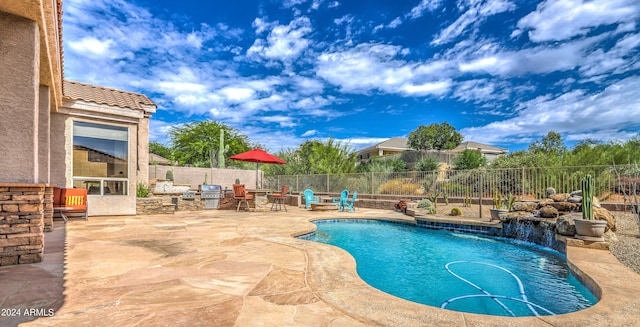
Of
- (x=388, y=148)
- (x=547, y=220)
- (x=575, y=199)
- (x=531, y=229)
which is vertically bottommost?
(x=531, y=229)

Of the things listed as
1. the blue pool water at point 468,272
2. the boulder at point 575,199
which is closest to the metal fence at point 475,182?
the boulder at point 575,199

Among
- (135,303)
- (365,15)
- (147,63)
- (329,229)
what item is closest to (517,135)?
(365,15)

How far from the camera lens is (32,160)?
132 inches

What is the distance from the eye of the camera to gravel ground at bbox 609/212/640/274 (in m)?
3.75

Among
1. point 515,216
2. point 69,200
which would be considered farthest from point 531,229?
point 69,200

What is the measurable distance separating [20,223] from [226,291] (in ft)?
8.64

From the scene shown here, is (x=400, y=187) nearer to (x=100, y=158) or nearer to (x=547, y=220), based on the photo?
(x=547, y=220)

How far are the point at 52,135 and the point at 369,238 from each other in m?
8.26

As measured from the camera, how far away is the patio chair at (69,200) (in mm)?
6652

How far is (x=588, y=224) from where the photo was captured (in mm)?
4520

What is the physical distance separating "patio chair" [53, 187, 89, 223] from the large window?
0.86m

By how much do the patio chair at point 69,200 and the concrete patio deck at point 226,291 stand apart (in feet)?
9.74

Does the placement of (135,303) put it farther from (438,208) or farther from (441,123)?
(441,123)

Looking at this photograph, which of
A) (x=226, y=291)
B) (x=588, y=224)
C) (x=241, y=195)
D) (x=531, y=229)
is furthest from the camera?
(x=241, y=195)
